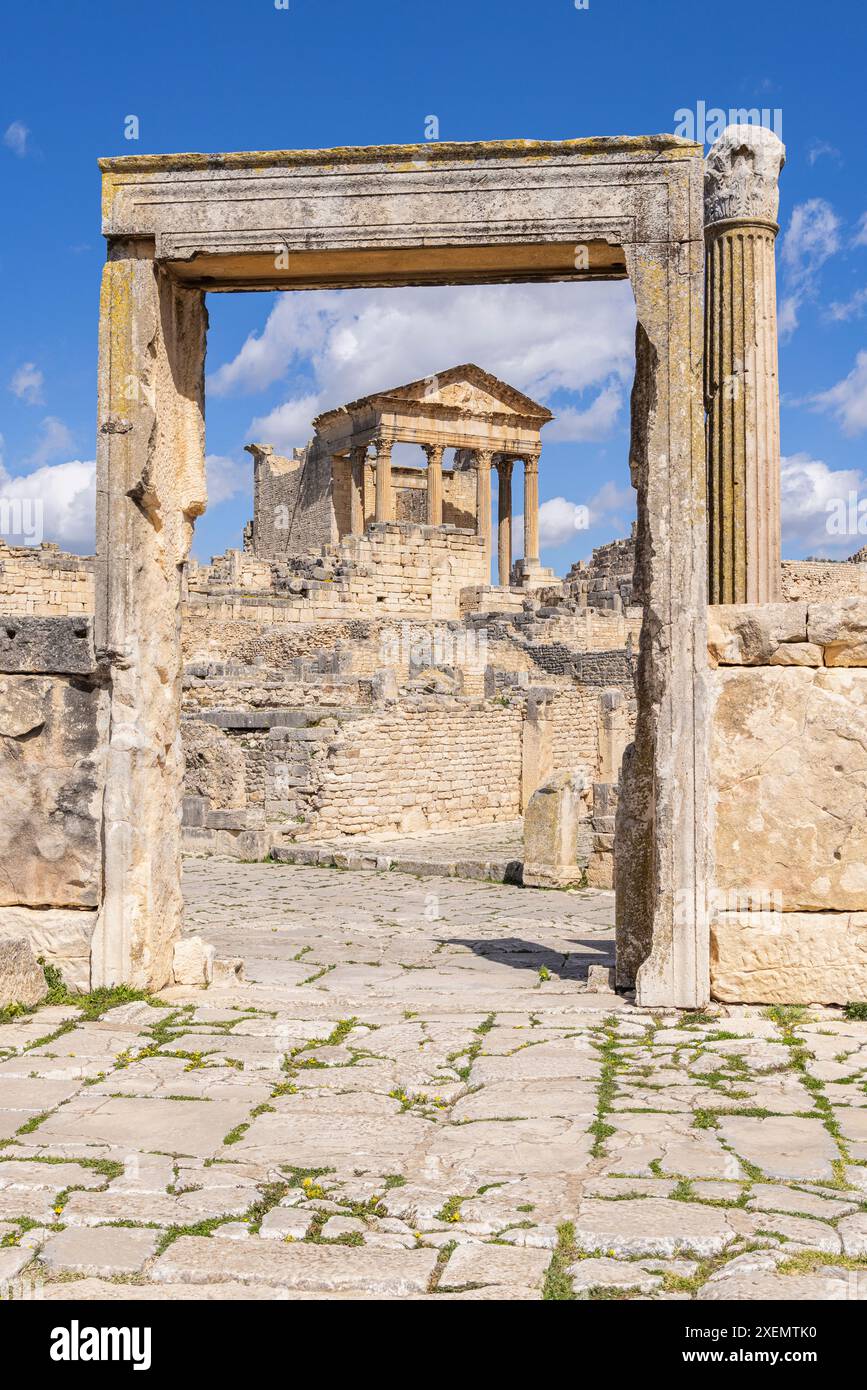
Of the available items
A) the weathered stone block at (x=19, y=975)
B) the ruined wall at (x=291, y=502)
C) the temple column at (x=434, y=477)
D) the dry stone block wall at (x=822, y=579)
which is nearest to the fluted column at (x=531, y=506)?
the temple column at (x=434, y=477)

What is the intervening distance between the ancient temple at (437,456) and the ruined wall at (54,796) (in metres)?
29.5

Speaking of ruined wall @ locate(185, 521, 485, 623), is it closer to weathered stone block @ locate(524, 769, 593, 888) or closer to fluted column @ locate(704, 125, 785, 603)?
weathered stone block @ locate(524, 769, 593, 888)

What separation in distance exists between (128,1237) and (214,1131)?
0.86 m

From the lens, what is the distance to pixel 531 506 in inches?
1591

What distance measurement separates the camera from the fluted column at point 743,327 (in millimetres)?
6602

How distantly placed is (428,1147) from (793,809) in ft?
7.99

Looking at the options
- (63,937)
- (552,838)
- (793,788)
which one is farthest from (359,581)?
(793,788)

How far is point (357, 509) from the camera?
41.9 m

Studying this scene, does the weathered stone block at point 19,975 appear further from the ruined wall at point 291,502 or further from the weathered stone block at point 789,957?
the ruined wall at point 291,502

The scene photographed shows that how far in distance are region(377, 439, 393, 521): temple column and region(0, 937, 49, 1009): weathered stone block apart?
33.8m

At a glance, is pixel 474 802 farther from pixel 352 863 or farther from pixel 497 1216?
pixel 497 1216

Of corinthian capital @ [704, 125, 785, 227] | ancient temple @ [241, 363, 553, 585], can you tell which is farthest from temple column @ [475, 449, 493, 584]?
corinthian capital @ [704, 125, 785, 227]

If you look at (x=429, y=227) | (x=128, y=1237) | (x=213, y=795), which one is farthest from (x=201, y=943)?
(x=213, y=795)

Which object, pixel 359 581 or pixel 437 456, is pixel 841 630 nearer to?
pixel 359 581
